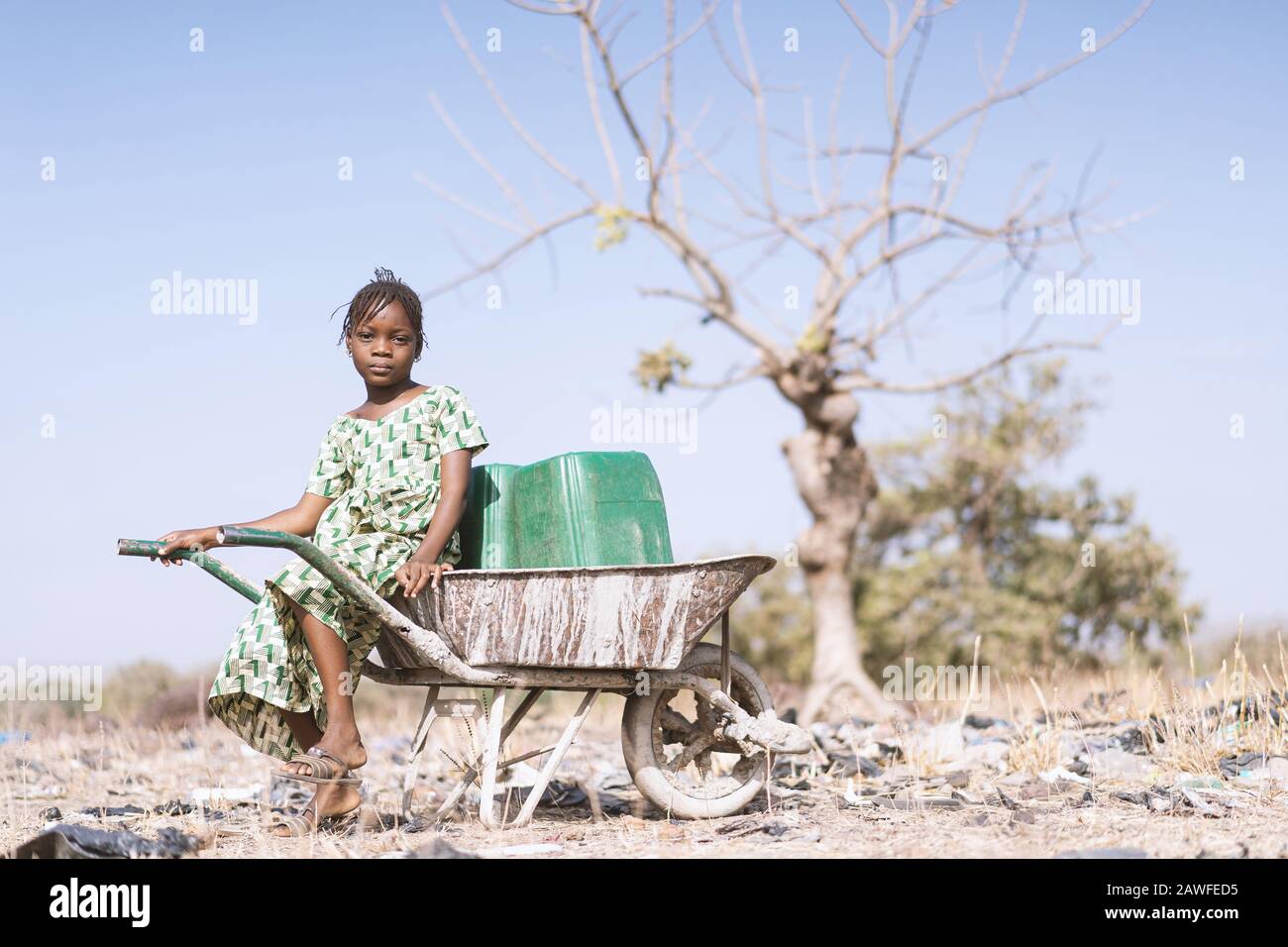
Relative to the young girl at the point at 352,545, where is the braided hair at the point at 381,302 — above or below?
above

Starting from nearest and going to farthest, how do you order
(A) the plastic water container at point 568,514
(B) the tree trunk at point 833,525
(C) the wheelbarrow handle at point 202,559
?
(C) the wheelbarrow handle at point 202,559, (A) the plastic water container at point 568,514, (B) the tree trunk at point 833,525

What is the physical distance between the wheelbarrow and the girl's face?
0.71m

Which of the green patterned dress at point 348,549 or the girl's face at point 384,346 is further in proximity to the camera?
the girl's face at point 384,346

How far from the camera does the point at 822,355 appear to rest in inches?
427

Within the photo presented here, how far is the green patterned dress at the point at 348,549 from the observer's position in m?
3.73

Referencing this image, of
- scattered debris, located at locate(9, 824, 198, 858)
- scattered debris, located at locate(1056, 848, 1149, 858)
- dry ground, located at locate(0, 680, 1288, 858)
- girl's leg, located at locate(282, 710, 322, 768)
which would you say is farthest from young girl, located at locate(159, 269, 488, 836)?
scattered debris, located at locate(1056, 848, 1149, 858)

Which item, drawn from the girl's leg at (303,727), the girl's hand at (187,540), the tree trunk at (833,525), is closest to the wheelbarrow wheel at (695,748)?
the girl's leg at (303,727)

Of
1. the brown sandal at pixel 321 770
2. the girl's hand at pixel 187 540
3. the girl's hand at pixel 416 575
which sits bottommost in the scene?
the brown sandal at pixel 321 770

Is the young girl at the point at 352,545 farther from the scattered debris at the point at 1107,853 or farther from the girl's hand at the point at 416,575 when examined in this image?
the scattered debris at the point at 1107,853

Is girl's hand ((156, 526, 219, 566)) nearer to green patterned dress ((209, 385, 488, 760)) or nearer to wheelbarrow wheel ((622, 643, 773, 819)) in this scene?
green patterned dress ((209, 385, 488, 760))

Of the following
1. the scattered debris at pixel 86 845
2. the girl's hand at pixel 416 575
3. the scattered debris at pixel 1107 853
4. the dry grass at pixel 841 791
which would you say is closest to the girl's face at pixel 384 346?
the girl's hand at pixel 416 575

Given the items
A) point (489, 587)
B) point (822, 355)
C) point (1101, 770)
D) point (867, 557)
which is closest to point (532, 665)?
point (489, 587)

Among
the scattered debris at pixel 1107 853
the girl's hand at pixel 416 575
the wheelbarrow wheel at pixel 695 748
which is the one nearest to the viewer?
the scattered debris at pixel 1107 853
